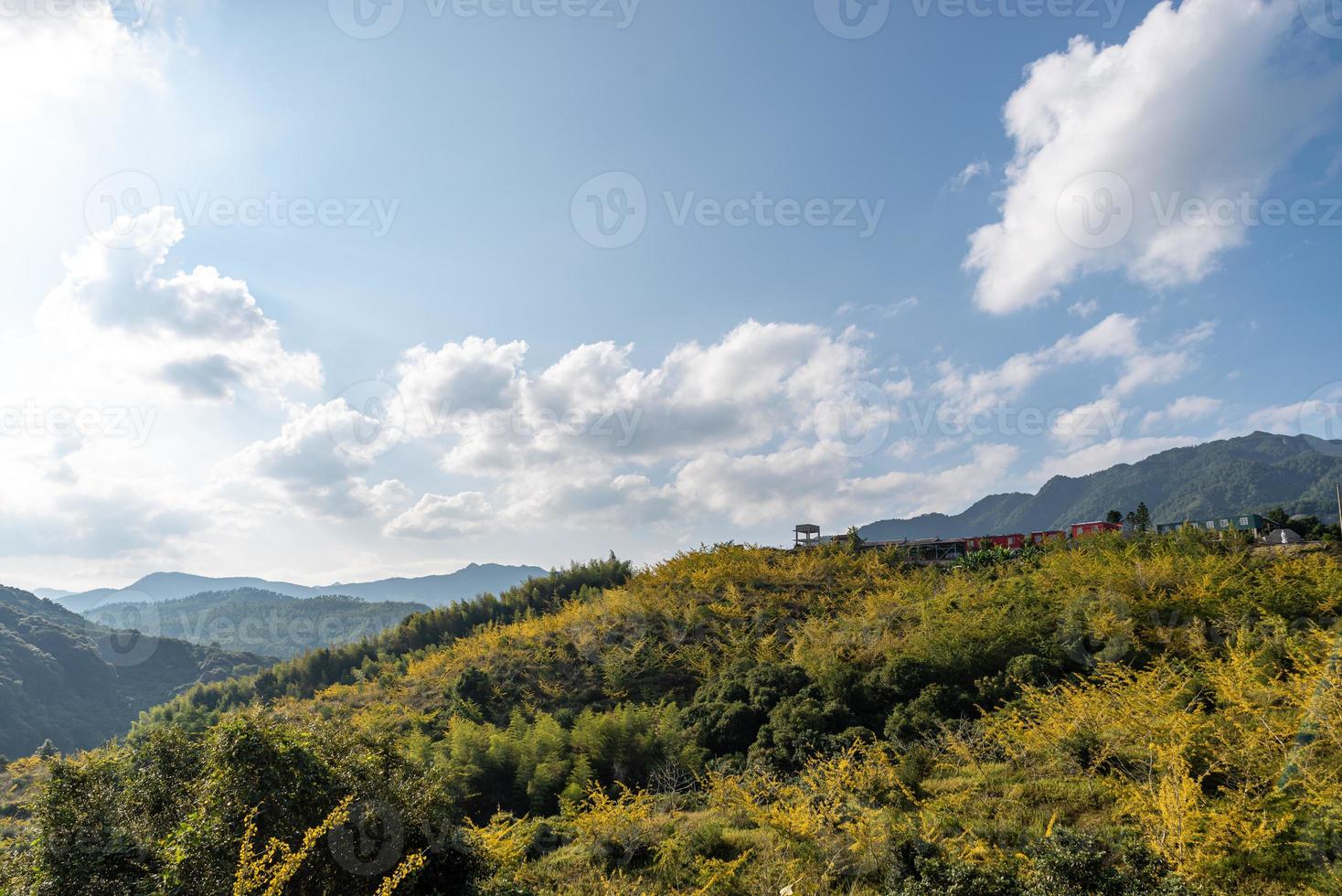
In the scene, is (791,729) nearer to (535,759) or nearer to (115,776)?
(535,759)

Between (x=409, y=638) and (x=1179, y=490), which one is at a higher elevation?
(x=1179, y=490)

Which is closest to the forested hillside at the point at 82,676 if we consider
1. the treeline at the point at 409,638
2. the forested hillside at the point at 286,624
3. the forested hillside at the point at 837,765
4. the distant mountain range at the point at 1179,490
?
the forested hillside at the point at 286,624

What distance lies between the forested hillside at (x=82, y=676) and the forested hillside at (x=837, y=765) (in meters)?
77.3

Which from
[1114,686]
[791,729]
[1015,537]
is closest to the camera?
[1114,686]

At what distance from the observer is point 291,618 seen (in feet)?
547

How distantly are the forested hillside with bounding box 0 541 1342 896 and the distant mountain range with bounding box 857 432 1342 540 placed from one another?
76352mm

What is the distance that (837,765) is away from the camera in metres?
10.5

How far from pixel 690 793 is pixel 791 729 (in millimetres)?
2562

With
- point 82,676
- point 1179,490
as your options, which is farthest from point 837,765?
point 1179,490

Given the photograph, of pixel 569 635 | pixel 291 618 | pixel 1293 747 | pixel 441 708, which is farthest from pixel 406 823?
pixel 291 618

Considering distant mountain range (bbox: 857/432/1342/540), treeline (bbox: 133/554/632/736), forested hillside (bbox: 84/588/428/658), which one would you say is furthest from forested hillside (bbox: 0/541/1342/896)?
forested hillside (bbox: 84/588/428/658)

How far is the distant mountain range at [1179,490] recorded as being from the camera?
110750 mm

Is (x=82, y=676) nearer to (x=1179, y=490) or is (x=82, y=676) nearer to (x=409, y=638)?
(x=409, y=638)

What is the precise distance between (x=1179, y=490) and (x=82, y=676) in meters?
186
